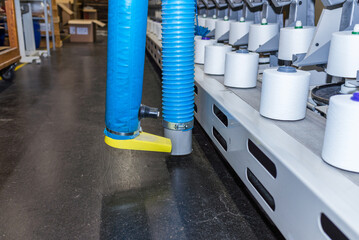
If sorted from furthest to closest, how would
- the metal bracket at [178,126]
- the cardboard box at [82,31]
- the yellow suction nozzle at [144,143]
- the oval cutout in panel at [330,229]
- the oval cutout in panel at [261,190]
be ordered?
1. the cardboard box at [82,31]
2. the metal bracket at [178,126]
3. the yellow suction nozzle at [144,143]
4. the oval cutout in panel at [261,190]
5. the oval cutout in panel at [330,229]

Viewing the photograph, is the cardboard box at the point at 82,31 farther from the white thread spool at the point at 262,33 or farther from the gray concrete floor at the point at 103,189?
the white thread spool at the point at 262,33

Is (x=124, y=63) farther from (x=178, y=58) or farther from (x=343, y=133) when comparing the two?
(x=343, y=133)

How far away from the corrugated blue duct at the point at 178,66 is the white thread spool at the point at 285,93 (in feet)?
1.65

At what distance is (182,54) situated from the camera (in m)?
1.61

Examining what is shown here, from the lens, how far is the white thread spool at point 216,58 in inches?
74.5

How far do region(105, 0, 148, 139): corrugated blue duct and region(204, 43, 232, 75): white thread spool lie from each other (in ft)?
1.96

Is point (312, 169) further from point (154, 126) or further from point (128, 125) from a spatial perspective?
point (154, 126)

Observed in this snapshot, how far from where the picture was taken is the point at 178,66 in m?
1.62

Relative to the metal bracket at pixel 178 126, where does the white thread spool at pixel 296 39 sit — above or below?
above

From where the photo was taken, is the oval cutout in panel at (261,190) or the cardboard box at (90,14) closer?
the oval cutout in panel at (261,190)

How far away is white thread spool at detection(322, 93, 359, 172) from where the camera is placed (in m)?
0.81

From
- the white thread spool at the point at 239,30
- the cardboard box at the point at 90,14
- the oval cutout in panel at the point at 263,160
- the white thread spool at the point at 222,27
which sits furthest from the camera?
the cardboard box at the point at 90,14

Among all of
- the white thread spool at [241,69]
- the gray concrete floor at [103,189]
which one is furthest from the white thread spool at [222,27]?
the white thread spool at [241,69]

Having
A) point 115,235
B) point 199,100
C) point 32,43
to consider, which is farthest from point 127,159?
point 32,43
